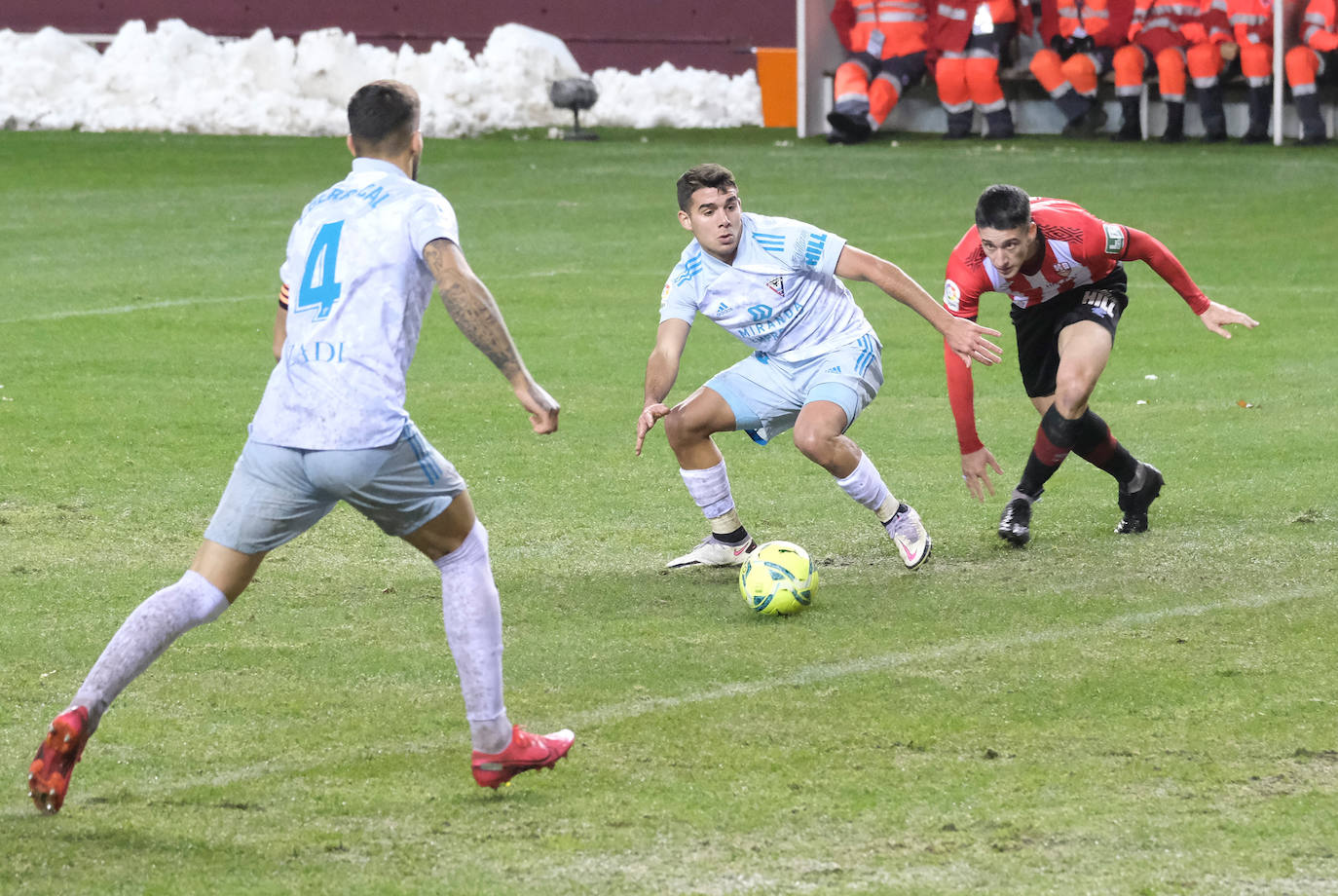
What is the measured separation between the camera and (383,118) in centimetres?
452

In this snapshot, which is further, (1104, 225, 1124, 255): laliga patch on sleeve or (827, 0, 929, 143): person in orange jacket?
(827, 0, 929, 143): person in orange jacket

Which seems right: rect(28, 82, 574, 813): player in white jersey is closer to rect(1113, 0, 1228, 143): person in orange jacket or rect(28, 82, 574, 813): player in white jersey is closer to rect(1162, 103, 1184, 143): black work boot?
rect(1113, 0, 1228, 143): person in orange jacket

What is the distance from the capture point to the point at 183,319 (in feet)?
42.5

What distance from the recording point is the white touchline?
12.9 metres

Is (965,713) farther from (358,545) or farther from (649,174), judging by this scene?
(649,174)

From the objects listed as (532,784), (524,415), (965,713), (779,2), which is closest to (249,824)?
(532,784)

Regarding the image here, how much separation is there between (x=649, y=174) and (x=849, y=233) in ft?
17.7

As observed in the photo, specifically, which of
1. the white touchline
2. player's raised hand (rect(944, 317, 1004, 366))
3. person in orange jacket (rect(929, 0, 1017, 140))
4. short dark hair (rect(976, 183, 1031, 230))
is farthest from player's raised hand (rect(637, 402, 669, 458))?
person in orange jacket (rect(929, 0, 1017, 140))

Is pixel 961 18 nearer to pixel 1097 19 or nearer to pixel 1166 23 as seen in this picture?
pixel 1097 19

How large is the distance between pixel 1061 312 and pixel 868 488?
4.30 feet

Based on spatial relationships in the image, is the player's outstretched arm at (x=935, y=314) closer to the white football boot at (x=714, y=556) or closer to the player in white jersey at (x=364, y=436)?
the white football boot at (x=714, y=556)

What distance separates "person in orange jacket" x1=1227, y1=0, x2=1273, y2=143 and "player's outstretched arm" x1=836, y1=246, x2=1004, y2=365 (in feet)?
64.0

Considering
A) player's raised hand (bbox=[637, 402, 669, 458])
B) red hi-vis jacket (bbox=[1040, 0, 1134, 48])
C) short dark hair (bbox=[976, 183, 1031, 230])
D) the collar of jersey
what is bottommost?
player's raised hand (bbox=[637, 402, 669, 458])

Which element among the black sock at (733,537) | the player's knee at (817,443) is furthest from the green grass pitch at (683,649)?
the player's knee at (817,443)
